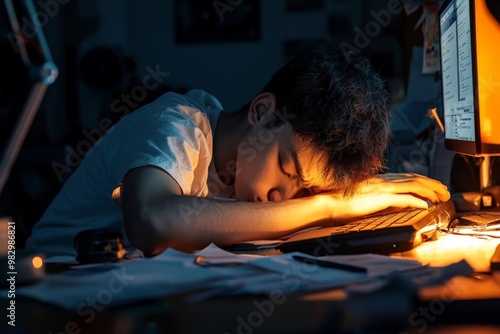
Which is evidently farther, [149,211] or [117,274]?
[149,211]

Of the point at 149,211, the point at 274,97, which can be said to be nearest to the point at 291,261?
the point at 149,211

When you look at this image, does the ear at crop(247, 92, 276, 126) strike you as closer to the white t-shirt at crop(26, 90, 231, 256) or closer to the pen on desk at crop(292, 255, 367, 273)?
the white t-shirt at crop(26, 90, 231, 256)

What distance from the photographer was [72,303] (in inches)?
26.6

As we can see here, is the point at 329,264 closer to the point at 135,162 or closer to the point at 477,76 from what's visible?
the point at 135,162

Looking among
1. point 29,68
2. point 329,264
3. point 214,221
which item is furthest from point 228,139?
point 29,68

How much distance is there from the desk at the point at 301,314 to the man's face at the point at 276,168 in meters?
0.59

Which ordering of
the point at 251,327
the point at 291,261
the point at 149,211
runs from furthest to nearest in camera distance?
1. the point at 149,211
2. the point at 291,261
3. the point at 251,327

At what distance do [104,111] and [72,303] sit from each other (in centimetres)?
261

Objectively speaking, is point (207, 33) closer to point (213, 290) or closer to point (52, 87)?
point (52, 87)

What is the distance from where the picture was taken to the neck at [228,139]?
4.83 feet

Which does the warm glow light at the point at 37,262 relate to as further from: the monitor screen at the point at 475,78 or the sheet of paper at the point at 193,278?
the monitor screen at the point at 475,78

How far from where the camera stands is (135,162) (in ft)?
3.77

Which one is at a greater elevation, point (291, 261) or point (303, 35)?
point (303, 35)

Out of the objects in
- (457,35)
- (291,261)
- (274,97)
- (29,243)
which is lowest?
(29,243)
